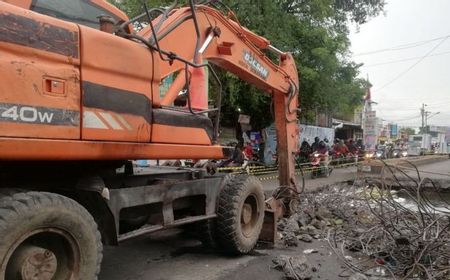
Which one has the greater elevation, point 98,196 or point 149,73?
point 149,73

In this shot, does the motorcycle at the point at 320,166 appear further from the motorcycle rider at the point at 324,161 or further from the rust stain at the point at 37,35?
the rust stain at the point at 37,35

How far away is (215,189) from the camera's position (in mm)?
6363

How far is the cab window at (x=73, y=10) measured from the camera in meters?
4.28

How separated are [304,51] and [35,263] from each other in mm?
16137

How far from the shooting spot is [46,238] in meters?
3.81

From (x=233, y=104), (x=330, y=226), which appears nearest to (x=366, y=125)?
(x=233, y=104)

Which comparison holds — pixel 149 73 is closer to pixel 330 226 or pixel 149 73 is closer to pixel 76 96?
pixel 76 96

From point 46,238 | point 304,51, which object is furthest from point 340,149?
point 46,238

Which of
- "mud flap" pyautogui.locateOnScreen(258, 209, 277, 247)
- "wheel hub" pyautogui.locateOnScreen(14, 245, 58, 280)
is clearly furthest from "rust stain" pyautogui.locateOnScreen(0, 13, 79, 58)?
"mud flap" pyautogui.locateOnScreen(258, 209, 277, 247)

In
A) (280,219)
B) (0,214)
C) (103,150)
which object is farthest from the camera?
(280,219)

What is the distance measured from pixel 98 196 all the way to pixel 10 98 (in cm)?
Result: 133

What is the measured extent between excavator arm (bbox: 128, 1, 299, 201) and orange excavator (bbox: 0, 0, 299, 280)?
0.03 m

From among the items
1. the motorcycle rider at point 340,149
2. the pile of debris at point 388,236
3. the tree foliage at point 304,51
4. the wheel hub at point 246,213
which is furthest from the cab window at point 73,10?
the motorcycle rider at point 340,149

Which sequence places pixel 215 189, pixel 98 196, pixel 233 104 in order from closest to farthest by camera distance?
pixel 98 196 < pixel 215 189 < pixel 233 104
